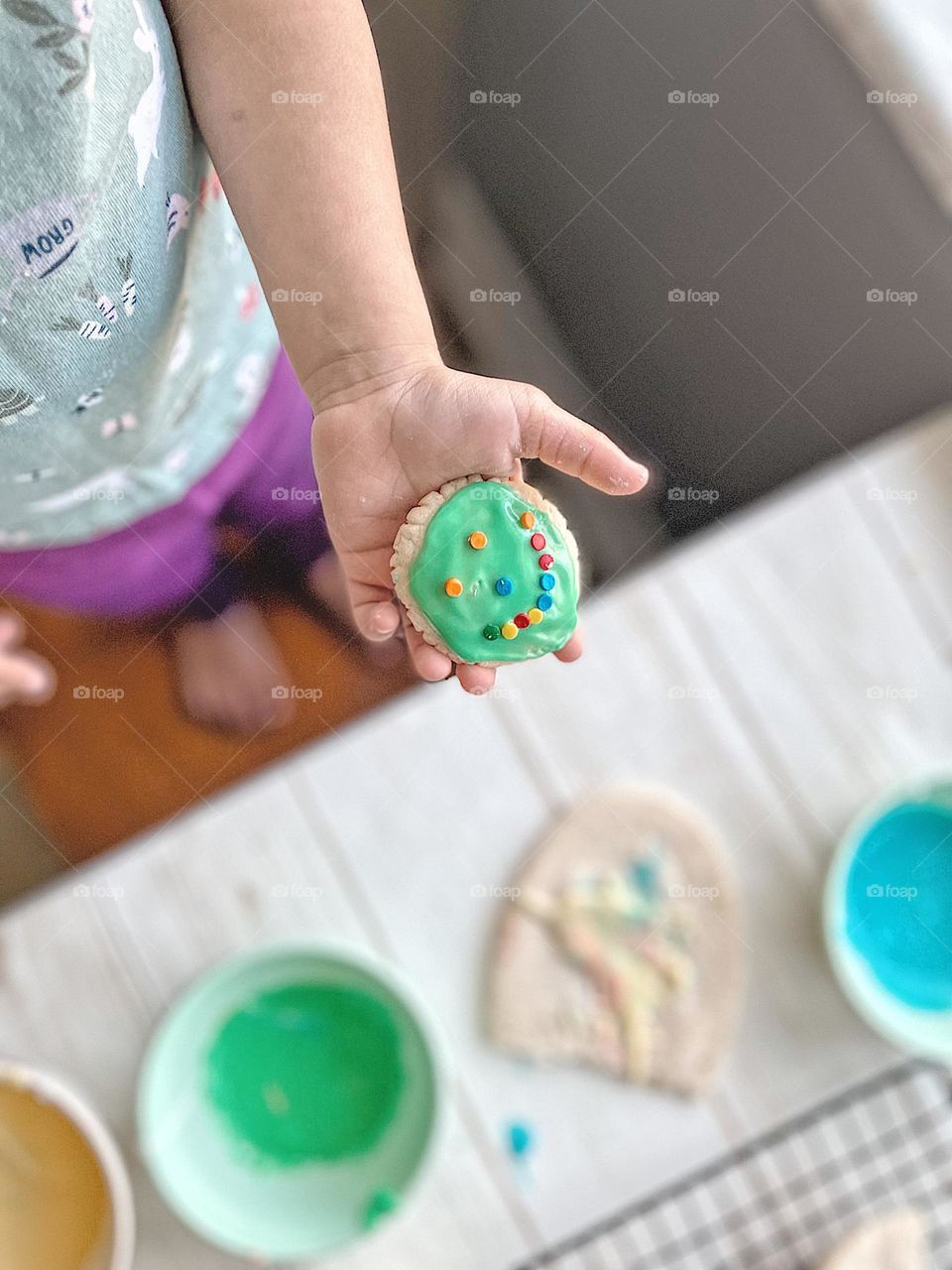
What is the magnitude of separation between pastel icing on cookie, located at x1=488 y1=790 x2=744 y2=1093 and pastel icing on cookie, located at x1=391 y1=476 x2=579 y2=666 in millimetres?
332

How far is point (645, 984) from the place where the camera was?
2.50 ft

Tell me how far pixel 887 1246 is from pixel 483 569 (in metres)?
0.59

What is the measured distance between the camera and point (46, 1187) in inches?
28.5

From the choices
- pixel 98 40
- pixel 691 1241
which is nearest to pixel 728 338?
pixel 98 40

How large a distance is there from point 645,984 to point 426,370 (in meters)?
0.51

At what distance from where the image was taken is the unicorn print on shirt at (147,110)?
15.3 inches

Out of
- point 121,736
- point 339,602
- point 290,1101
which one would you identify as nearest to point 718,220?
point 339,602

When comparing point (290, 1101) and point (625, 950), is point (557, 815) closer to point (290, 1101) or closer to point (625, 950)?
point (625, 950)

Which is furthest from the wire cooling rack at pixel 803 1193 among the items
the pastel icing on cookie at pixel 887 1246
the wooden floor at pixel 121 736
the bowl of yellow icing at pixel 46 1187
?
the wooden floor at pixel 121 736

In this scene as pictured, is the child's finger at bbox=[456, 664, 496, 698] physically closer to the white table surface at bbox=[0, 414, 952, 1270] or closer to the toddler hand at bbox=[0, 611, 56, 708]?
the white table surface at bbox=[0, 414, 952, 1270]

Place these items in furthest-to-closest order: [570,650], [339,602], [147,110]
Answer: [339,602] < [570,650] < [147,110]

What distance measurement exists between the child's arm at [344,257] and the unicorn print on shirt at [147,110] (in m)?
0.03

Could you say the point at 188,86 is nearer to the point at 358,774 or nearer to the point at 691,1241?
the point at 358,774

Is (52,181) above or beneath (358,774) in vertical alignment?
above
